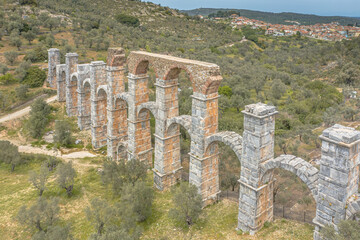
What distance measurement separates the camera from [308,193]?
2059 centimetres

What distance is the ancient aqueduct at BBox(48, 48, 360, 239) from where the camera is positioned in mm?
11539

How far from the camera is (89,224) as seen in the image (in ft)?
62.0

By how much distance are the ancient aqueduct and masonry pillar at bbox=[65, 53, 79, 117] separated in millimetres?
9105

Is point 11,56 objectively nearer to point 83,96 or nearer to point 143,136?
point 83,96

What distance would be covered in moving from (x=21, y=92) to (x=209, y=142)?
34614 mm

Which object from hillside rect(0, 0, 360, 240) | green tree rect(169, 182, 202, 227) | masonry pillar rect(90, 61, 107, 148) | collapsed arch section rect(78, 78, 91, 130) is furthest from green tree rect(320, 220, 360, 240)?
collapsed arch section rect(78, 78, 91, 130)

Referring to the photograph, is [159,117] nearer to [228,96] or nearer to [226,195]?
[226,195]

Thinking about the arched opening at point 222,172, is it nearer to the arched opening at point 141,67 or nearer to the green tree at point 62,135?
the arched opening at point 141,67

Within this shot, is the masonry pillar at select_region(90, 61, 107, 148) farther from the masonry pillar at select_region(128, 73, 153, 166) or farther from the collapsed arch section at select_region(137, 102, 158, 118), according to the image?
the collapsed arch section at select_region(137, 102, 158, 118)

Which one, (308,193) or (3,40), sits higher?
(3,40)

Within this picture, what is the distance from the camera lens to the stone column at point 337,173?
11062mm

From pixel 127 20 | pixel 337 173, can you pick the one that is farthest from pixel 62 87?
pixel 127 20

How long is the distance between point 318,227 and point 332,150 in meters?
3.78

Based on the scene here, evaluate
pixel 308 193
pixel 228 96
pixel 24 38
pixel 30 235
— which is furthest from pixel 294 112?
pixel 24 38
